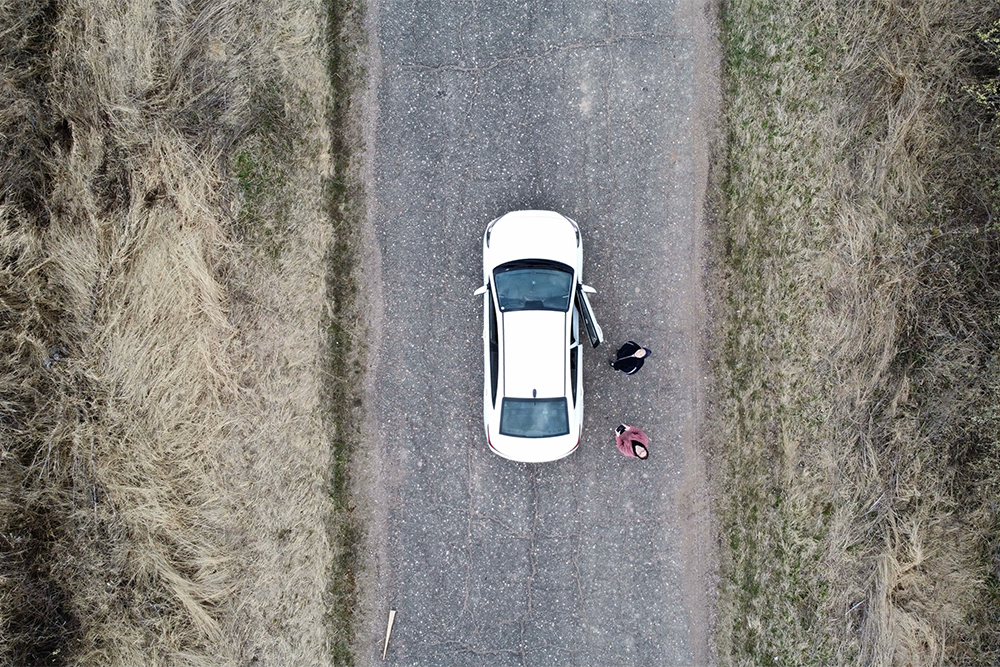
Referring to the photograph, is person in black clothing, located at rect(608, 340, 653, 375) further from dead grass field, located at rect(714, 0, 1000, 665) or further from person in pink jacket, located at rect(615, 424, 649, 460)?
dead grass field, located at rect(714, 0, 1000, 665)

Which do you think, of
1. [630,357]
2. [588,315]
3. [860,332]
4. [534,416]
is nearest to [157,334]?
[534,416]

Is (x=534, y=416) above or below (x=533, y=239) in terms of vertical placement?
below

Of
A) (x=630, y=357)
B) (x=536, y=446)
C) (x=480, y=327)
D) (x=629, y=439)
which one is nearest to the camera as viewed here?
(x=536, y=446)

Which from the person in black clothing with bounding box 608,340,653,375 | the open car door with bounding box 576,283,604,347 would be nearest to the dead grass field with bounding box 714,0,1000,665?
the person in black clothing with bounding box 608,340,653,375

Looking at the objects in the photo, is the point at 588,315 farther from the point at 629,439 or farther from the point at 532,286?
the point at 629,439

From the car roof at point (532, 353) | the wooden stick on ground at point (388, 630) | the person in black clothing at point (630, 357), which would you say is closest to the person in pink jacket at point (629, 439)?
the person in black clothing at point (630, 357)

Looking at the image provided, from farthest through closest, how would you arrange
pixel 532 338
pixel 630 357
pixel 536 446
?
pixel 630 357 → pixel 536 446 → pixel 532 338

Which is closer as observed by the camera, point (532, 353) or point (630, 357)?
point (532, 353)
